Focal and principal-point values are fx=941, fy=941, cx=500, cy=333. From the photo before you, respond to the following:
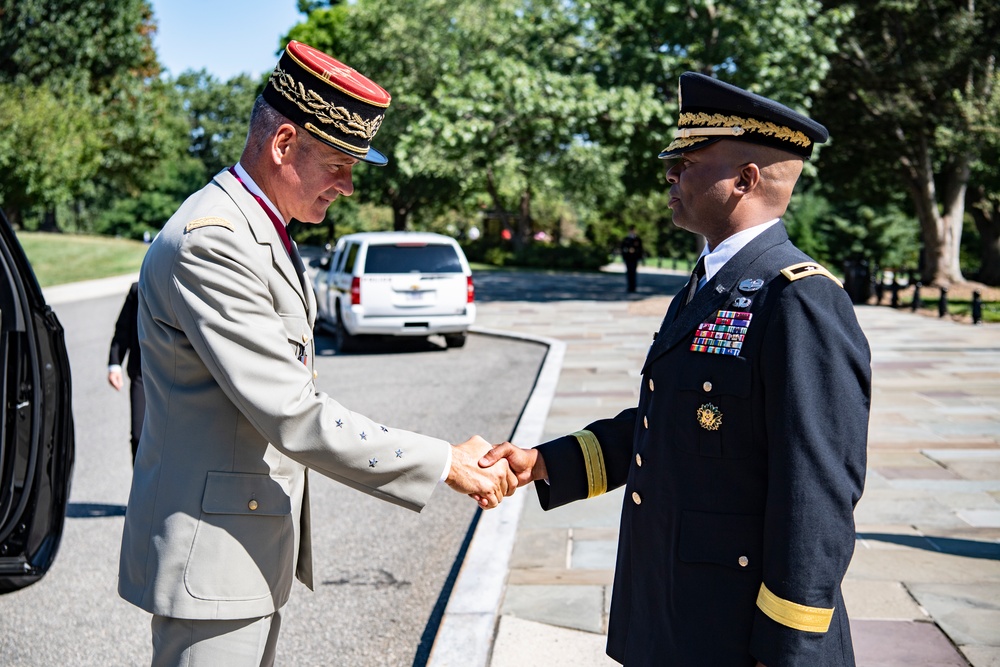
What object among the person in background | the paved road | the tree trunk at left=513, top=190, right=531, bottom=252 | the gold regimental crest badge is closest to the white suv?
the paved road

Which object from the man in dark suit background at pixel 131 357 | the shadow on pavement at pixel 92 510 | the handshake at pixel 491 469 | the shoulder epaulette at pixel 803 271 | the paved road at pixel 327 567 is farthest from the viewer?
the shadow on pavement at pixel 92 510

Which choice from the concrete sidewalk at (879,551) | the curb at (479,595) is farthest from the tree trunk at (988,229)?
the curb at (479,595)

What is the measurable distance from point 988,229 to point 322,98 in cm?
3338

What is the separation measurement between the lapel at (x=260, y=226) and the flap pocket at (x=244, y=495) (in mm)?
504

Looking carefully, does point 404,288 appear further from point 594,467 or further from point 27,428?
point 594,467

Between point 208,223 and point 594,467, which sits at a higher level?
point 208,223

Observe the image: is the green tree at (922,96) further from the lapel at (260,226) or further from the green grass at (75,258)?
the green grass at (75,258)

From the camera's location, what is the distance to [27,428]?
12.6 ft

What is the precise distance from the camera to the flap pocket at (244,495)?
229 cm

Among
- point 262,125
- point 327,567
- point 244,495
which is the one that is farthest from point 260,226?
point 327,567

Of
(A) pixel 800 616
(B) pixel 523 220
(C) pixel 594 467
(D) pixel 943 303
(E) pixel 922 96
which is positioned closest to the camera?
(A) pixel 800 616

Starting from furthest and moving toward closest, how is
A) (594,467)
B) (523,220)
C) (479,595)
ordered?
(523,220)
(479,595)
(594,467)

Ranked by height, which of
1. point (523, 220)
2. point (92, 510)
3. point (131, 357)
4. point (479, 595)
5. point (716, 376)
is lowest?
point (523, 220)

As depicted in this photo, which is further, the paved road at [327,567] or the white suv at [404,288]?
the white suv at [404,288]
